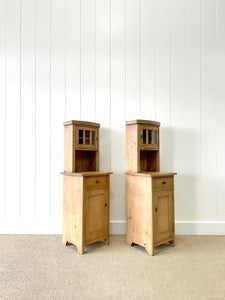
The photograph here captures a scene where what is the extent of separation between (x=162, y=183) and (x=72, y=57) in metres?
1.97

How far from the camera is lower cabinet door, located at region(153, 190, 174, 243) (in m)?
2.07

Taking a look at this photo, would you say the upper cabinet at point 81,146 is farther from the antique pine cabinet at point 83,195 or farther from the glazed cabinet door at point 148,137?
the glazed cabinet door at point 148,137

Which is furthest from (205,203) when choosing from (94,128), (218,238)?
(94,128)

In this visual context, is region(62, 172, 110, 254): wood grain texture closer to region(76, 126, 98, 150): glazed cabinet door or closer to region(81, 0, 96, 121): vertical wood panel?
region(76, 126, 98, 150): glazed cabinet door

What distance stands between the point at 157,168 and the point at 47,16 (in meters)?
2.43

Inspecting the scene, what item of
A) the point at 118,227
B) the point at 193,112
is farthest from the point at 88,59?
the point at 118,227

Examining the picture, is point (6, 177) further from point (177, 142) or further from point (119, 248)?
point (177, 142)

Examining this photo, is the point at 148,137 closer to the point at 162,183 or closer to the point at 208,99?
the point at 162,183

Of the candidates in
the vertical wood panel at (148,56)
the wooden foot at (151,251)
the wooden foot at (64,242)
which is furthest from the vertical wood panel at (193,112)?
the wooden foot at (64,242)

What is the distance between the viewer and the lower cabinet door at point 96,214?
6.88ft

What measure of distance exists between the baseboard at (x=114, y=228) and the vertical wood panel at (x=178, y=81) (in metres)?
0.56

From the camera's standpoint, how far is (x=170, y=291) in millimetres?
1459

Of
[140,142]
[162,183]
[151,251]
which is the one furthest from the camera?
[140,142]

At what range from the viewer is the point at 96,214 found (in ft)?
7.15
